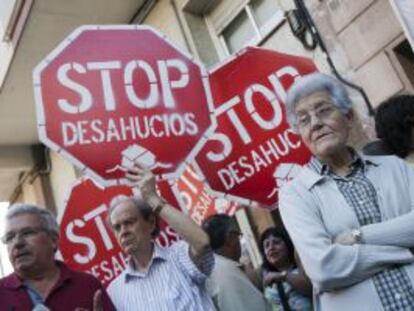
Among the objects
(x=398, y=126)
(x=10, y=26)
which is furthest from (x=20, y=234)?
(x=10, y=26)

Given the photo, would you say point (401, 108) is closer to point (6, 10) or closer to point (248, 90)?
point (248, 90)

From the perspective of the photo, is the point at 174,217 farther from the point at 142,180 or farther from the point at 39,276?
the point at 39,276

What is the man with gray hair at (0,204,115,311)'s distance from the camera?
7.38 feet

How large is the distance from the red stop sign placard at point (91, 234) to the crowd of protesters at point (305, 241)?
16 centimetres

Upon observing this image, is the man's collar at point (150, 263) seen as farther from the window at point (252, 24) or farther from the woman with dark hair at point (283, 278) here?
the window at point (252, 24)

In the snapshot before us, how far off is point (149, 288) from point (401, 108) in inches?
56.7

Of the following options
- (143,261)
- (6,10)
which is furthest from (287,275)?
(6,10)

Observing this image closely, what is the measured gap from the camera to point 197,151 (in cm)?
273

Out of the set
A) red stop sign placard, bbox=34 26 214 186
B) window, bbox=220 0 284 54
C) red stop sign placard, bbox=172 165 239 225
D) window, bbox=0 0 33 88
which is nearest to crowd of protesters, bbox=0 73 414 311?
red stop sign placard, bbox=34 26 214 186

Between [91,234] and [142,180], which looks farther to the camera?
[91,234]

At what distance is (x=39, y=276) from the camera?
2.39 meters

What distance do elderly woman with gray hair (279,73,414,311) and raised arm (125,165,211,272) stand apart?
23.7 inches

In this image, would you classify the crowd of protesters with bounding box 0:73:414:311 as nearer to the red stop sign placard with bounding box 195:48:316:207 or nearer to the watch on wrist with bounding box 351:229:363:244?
the watch on wrist with bounding box 351:229:363:244

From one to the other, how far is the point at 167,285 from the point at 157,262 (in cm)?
15
